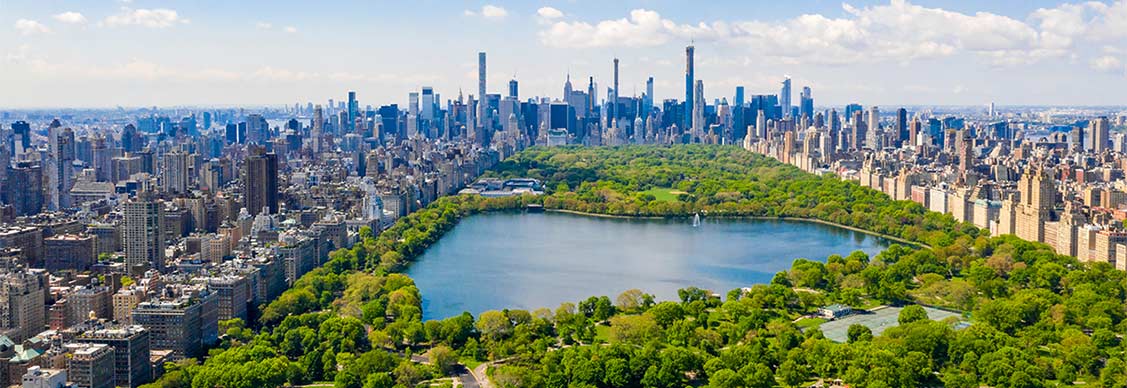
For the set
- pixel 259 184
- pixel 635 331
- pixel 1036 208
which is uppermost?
pixel 259 184

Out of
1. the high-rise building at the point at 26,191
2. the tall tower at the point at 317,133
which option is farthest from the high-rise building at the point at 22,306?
the tall tower at the point at 317,133

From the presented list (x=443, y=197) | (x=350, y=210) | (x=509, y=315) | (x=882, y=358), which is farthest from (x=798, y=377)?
(x=443, y=197)

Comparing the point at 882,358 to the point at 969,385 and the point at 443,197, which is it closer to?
the point at 969,385

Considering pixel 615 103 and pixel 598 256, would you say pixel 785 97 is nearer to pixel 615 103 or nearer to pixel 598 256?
pixel 615 103

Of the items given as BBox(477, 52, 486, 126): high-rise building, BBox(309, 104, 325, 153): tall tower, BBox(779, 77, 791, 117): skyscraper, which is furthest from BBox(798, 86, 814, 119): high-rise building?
BBox(309, 104, 325, 153): tall tower

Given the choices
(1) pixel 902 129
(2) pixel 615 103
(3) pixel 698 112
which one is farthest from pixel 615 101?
(1) pixel 902 129

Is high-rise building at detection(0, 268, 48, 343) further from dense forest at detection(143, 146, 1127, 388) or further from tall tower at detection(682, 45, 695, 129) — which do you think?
tall tower at detection(682, 45, 695, 129)
